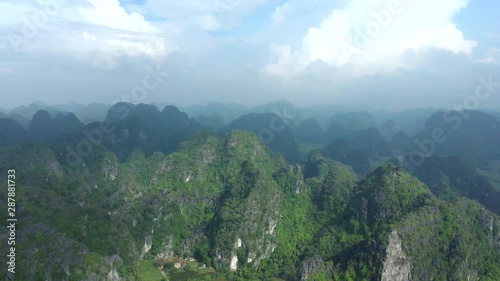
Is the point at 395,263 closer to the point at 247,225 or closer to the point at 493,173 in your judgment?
the point at 247,225

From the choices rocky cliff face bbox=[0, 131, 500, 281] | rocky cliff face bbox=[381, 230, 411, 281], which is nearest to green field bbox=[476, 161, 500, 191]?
rocky cliff face bbox=[0, 131, 500, 281]

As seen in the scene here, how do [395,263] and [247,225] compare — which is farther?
[247,225]

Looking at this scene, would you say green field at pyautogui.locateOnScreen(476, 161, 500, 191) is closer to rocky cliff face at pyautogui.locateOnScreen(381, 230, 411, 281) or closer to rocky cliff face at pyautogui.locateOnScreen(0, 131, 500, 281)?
rocky cliff face at pyautogui.locateOnScreen(0, 131, 500, 281)

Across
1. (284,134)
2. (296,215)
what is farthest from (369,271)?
(284,134)

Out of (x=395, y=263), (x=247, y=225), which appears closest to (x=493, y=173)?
(x=395, y=263)

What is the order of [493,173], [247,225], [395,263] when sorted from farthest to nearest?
1. [493,173]
2. [247,225]
3. [395,263]

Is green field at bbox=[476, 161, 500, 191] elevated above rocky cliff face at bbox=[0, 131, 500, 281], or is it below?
above

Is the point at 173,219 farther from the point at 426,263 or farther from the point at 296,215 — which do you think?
the point at 426,263

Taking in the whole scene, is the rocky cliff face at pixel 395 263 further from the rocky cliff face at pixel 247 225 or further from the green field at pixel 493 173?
the green field at pixel 493 173
